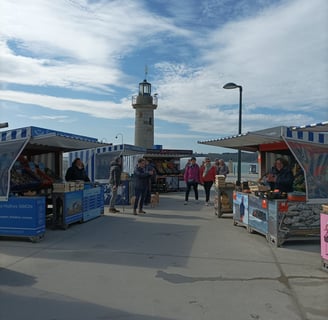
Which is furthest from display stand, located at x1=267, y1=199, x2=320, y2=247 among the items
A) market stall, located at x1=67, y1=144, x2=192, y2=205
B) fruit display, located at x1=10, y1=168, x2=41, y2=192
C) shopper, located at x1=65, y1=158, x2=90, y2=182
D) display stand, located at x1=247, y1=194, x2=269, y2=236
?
market stall, located at x1=67, y1=144, x2=192, y2=205

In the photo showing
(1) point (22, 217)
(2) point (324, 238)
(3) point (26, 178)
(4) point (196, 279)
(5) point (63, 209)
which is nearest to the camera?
(4) point (196, 279)

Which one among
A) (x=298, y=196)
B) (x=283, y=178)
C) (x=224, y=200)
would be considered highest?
(x=283, y=178)

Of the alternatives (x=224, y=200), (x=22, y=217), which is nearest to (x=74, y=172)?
(x=22, y=217)

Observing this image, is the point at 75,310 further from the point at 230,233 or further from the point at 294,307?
the point at 230,233

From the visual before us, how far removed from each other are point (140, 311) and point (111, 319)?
35cm

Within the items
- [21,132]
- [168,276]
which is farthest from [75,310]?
[21,132]

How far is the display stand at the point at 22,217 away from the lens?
25.0 feet

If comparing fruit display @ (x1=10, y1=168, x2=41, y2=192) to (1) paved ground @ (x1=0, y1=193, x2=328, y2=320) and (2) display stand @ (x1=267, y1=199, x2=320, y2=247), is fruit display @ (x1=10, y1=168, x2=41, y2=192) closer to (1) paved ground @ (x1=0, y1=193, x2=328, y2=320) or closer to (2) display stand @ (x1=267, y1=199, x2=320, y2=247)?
(1) paved ground @ (x1=0, y1=193, x2=328, y2=320)

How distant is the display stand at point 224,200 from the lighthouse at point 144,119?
20.1 meters

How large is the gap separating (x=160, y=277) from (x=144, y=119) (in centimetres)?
2702

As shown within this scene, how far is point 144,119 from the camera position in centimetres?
3189

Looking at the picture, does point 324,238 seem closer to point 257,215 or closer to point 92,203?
point 257,215

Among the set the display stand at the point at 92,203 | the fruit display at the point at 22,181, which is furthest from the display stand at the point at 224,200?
the fruit display at the point at 22,181

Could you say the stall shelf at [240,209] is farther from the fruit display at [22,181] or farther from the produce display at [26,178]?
the fruit display at [22,181]
